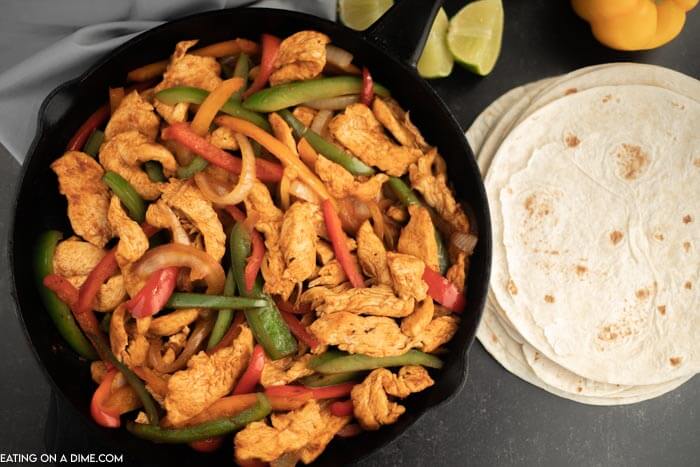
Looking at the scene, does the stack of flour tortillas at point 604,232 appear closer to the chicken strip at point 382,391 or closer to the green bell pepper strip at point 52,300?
the chicken strip at point 382,391

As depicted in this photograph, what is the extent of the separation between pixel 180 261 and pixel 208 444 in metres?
0.72

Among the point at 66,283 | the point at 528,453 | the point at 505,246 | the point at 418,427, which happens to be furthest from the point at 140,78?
the point at 528,453

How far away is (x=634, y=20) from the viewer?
3211 millimetres

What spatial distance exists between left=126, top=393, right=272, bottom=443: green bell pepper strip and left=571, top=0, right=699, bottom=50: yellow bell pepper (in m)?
2.29

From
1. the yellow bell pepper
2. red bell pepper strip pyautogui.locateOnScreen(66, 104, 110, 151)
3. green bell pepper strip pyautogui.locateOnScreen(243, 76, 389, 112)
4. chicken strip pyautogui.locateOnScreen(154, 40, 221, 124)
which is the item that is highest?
chicken strip pyautogui.locateOnScreen(154, 40, 221, 124)

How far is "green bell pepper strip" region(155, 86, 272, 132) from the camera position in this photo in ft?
8.20

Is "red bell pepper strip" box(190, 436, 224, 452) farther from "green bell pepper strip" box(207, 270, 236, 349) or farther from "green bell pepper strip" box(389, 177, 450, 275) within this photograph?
"green bell pepper strip" box(389, 177, 450, 275)

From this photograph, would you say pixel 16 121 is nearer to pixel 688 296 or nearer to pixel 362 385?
pixel 362 385

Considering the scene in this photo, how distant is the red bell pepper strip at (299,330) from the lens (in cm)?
248

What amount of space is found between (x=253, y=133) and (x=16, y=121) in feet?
3.59

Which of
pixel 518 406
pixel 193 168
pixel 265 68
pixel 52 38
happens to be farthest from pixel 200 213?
pixel 518 406

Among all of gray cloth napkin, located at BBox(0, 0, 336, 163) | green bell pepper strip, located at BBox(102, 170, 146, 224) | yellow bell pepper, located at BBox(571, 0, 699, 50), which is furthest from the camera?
yellow bell pepper, located at BBox(571, 0, 699, 50)

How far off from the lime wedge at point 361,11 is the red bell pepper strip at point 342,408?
5.33 ft

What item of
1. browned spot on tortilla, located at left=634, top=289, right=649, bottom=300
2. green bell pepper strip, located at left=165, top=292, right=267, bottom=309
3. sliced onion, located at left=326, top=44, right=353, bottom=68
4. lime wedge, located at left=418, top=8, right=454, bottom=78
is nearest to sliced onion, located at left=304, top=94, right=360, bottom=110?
sliced onion, located at left=326, top=44, right=353, bottom=68
